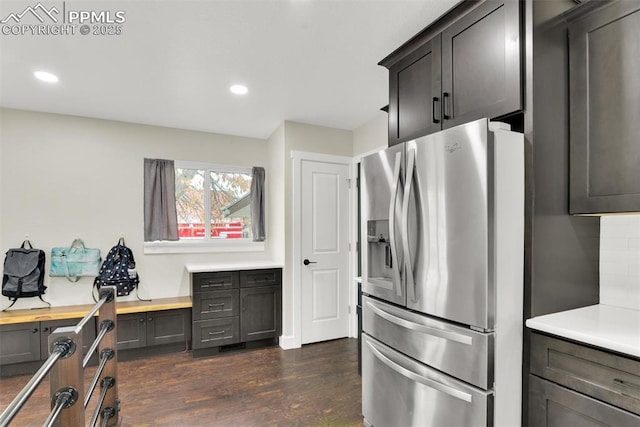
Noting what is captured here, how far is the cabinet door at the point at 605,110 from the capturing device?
1359 mm

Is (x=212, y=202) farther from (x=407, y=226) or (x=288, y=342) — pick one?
(x=407, y=226)

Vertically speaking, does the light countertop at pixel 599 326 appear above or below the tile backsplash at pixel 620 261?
below

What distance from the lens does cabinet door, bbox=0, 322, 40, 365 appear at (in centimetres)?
301

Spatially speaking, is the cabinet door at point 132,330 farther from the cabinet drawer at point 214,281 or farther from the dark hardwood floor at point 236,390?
the cabinet drawer at point 214,281

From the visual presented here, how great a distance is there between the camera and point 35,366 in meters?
3.13

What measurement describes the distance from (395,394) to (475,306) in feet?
2.52

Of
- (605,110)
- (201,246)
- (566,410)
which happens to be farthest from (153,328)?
(605,110)

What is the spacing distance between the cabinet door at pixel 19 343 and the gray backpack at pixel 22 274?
1.22 ft

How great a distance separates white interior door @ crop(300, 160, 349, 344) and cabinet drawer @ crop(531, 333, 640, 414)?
2.63 m

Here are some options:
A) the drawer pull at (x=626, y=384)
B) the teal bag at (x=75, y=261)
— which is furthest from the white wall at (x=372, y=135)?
the teal bag at (x=75, y=261)

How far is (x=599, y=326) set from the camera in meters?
1.33

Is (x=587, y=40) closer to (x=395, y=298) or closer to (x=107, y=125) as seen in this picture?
(x=395, y=298)

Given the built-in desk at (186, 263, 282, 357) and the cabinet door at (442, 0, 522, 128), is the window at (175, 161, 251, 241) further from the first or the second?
the cabinet door at (442, 0, 522, 128)

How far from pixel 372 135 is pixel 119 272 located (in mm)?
3226
